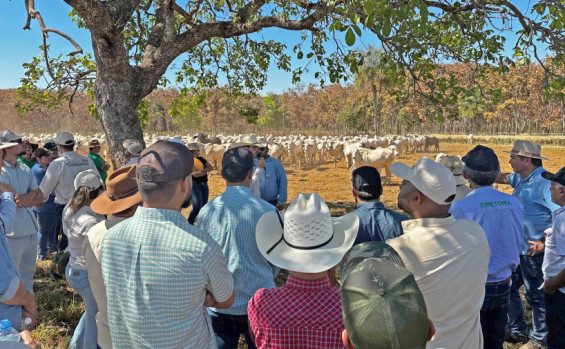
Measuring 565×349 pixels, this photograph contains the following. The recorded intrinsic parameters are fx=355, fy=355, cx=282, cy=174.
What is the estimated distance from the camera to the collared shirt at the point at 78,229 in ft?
11.4

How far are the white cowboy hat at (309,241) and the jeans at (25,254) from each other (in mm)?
3730

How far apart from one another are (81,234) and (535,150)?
17.6 ft

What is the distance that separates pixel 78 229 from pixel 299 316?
8.90ft

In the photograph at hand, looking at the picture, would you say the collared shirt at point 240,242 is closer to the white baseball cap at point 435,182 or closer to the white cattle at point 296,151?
the white baseball cap at point 435,182

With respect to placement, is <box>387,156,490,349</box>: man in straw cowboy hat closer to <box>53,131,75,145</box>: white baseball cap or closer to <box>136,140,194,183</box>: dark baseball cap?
<box>136,140,194,183</box>: dark baseball cap

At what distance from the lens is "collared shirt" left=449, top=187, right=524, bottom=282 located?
3027 mm

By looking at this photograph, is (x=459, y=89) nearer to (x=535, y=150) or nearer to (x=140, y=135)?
(x=535, y=150)

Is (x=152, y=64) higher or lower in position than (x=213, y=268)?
higher

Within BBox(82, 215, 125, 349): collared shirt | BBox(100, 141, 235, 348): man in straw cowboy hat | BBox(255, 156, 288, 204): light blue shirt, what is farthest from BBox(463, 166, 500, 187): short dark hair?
BBox(255, 156, 288, 204): light blue shirt

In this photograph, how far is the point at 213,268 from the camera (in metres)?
1.89

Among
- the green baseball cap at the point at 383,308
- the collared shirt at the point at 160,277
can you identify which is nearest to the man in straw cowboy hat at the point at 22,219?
the collared shirt at the point at 160,277

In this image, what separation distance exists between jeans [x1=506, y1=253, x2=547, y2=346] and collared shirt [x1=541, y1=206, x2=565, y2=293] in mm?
1007

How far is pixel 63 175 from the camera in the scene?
585 cm

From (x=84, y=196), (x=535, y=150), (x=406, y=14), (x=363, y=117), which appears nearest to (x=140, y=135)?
(x=84, y=196)
